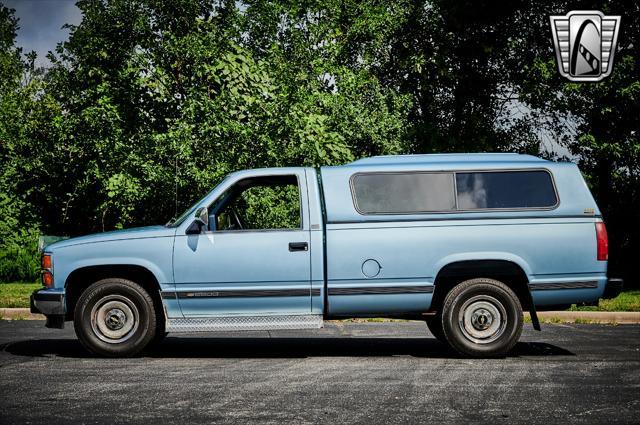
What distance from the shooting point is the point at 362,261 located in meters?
8.73

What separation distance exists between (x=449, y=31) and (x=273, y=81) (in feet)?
50.1

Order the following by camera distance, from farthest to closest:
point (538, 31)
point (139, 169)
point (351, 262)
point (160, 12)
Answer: point (538, 31) < point (160, 12) < point (139, 169) < point (351, 262)

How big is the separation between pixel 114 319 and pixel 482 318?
3.89m

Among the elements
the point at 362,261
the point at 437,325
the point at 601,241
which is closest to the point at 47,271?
the point at 362,261

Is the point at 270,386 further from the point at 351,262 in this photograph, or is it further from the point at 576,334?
the point at 576,334

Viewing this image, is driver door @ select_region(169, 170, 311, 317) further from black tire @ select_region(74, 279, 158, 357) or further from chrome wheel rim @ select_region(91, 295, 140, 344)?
chrome wheel rim @ select_region(91, 295, 140, 344)

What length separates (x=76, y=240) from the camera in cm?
890

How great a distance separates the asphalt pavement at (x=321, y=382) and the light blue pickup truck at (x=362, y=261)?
456 mm

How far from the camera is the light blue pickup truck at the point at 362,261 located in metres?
8.74

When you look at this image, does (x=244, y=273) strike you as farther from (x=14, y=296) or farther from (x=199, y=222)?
(x=14, y=296)

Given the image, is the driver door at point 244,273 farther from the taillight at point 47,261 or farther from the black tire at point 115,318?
the taillight at point 47,261

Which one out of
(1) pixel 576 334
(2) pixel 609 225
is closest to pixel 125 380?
(1) pixel 576 334

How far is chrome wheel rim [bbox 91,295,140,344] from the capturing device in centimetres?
884

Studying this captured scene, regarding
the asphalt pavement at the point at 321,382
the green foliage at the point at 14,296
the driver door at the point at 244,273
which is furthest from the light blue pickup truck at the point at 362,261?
the green foliage at the point at 14,296
